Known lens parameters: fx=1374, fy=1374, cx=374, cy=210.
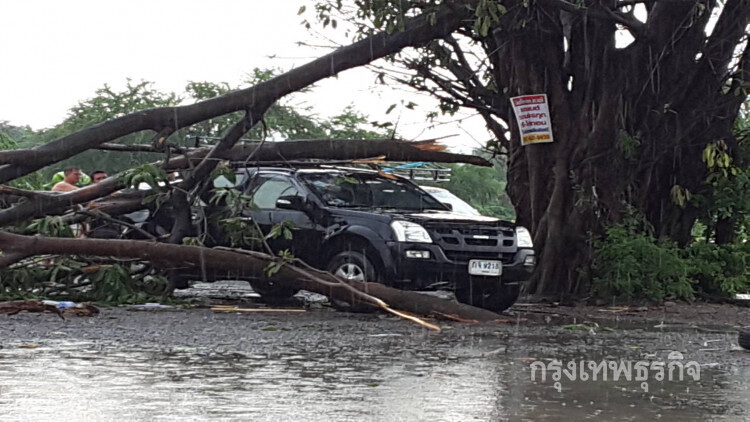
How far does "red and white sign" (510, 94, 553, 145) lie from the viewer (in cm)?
1772

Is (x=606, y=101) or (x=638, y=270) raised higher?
(x=606, y=101)

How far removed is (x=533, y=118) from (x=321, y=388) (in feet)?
32.5

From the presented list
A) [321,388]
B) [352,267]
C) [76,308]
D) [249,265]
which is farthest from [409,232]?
[321,388]

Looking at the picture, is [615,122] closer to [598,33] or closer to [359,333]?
[598,33]

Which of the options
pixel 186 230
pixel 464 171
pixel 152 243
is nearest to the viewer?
pixel 152 243

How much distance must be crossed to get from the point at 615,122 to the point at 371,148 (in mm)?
3401

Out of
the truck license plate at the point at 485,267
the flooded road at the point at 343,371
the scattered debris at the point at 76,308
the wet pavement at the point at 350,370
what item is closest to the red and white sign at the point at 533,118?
the truck license plate at the point at 485,267

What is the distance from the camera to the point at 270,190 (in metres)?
16.4

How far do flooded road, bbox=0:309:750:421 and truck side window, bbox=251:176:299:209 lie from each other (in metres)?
2.67

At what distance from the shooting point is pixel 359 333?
12.5 m

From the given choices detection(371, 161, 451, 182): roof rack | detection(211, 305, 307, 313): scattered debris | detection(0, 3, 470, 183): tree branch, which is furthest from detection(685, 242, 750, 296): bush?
detection(211, 305, 307, 313): scattered debris

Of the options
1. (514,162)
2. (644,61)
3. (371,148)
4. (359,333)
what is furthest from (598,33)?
(359,333)

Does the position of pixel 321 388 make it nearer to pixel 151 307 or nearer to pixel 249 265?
pixel 249 265

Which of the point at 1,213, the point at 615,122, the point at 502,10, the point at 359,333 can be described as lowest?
the point at 359,333
